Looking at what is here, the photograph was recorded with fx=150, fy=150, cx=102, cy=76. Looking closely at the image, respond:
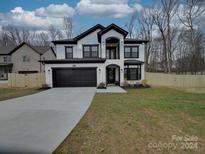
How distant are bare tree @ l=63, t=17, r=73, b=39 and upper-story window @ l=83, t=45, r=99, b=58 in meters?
20.4

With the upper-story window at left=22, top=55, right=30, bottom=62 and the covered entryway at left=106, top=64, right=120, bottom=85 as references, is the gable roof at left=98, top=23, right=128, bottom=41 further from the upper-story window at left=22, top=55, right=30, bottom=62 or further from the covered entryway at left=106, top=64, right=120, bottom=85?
the upper-story window at left=22, top=55, right=30, bottom=62

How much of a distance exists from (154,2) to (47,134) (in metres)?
32.3

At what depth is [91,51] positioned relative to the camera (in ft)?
66.3

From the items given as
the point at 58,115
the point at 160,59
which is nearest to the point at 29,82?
the point at 58,115

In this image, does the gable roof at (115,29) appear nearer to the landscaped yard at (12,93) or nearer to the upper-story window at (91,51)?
the upper-story window at (91,51)

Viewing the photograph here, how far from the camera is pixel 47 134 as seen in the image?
185 inches

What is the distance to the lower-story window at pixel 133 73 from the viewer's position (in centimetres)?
2011

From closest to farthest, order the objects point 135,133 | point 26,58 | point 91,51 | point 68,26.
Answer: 1. point 135,133
2. point 91,51
3. point 26,58
4. point 68,26

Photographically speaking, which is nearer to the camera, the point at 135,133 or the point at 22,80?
the point at 135,133

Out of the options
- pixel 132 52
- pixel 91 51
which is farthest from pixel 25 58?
pixel 132 52

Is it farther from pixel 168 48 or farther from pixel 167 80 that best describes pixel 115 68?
pixel 168 48

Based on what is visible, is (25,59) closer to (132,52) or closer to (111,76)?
(111,76)

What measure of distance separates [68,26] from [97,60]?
82.6 ft

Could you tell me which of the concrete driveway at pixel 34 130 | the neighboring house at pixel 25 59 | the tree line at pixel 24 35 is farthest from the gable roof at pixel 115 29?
the tree line at pixel 24 35
